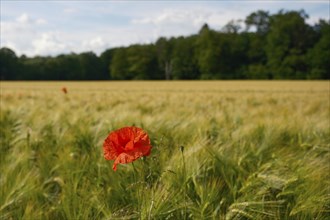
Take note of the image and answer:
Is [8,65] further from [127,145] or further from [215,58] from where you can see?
[127,145]

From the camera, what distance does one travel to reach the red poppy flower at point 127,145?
117cm

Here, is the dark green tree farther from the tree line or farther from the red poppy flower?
the red poppy flower

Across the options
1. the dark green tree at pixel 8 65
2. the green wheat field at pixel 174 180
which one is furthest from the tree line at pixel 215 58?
the green wheat field at pixel 174 180

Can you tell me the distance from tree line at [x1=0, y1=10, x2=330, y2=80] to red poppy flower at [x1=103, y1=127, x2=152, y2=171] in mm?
44038

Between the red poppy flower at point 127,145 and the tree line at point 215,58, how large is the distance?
44.0m

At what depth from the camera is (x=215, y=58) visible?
179 feet

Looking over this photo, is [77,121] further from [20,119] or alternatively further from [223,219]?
[223,219]

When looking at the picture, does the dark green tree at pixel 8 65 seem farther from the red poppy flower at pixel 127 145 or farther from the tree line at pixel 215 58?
the red poppy flower at pixel 127 145

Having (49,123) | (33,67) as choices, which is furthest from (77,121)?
(33,67)

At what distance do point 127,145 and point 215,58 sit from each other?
5444 centimetres

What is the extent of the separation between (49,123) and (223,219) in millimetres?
2623

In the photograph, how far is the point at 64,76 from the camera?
57656mm

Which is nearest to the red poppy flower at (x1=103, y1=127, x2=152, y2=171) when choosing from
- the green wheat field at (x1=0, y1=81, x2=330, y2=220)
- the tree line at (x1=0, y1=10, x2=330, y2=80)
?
the green wheat field at (x1=0, y1=81, x2=330, y2=220)

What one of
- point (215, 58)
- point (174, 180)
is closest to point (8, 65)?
point (215, 58)
